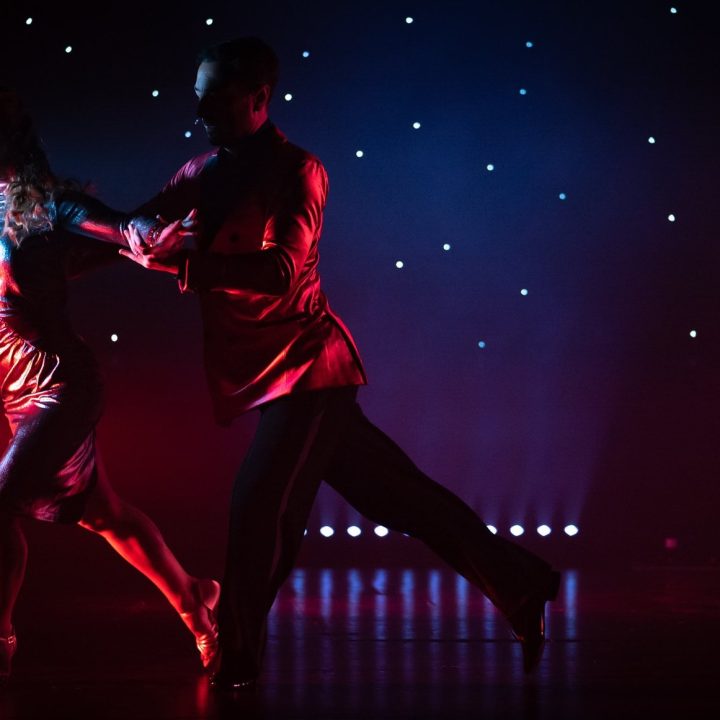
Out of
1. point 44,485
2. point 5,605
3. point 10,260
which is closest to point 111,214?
point 10,260

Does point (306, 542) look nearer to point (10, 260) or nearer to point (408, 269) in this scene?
point (408, 269)

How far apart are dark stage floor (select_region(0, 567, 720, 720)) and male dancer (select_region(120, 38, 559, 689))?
246 mm

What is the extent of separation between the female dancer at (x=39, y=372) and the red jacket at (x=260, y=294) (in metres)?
0.26

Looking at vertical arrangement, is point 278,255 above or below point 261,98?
below

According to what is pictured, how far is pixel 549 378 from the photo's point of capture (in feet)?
18.0

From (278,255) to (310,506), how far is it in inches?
23.8

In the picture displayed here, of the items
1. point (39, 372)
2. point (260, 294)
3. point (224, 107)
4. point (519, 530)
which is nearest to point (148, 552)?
point (39, 372)

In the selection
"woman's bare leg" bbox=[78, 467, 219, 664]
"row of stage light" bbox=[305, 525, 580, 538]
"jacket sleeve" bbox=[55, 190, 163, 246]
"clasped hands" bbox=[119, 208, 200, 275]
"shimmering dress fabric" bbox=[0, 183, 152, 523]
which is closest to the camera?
"clasped hands" bbox=[119, 208, 200, 275]

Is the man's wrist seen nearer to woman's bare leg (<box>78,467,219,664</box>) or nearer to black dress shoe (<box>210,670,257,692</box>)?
woman's bare leg (<box>78,467,219,664</box>)

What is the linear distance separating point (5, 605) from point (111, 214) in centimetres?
96

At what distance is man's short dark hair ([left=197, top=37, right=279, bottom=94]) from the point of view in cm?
262

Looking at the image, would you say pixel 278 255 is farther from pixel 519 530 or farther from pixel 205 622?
pixel 519 530

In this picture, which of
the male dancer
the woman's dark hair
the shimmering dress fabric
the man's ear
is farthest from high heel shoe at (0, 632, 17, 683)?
the man's ear

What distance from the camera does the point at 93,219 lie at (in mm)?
2705
